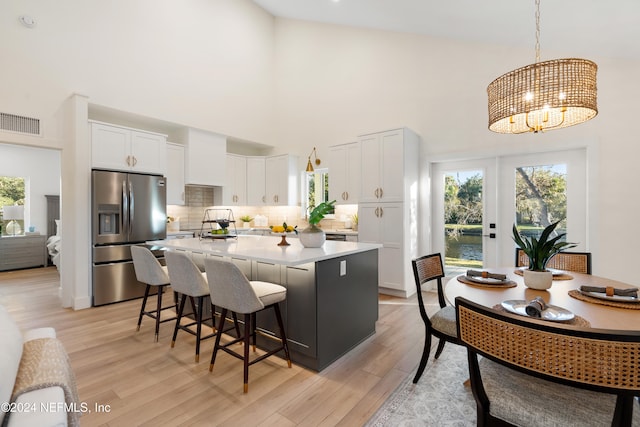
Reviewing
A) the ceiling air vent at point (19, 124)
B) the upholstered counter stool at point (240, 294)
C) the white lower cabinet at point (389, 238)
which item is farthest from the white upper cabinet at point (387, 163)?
the ceiling air vent at point (19, 124)

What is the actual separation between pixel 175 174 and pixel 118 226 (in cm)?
139

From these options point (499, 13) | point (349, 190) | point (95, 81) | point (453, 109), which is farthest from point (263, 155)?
point (499, 13)

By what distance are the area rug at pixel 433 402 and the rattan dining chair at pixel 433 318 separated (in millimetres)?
102

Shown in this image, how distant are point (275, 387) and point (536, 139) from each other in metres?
4.25

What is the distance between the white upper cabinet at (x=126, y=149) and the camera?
421 cm

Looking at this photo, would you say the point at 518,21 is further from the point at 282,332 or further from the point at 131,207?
Answer: the point at 131,207

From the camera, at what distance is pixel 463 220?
4746mm

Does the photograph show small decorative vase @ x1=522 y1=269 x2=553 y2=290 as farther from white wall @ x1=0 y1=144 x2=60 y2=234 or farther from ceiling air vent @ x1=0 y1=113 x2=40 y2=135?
white wall @ x1=0 y1=144 x2=60 y2=234

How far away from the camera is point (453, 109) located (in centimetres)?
464

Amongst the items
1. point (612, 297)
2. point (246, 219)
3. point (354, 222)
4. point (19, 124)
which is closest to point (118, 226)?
point (19, 124)

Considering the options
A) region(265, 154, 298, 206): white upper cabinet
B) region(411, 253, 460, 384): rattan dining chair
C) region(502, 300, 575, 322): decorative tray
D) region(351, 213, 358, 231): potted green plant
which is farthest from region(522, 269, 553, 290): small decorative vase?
region(265, 154, 298, 206): white upper cabinet

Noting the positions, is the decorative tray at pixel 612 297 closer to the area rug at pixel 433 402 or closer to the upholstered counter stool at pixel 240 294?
the area rug at pixel 433 402

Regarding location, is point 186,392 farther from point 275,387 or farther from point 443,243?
point 443,243

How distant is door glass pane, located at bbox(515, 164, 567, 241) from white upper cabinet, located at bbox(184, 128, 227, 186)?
16.5 feet
